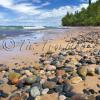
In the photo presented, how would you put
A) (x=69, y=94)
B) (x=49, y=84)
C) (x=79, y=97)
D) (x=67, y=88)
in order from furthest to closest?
(x=49, y=84), (x=67, y=88), (x=69, y=94), (x=79, y=97)

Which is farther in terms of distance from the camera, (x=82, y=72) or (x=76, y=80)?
(x=82, y=72)

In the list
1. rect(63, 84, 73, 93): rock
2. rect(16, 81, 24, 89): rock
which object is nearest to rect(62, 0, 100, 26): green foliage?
rect(16, 81, 24, 89): rock

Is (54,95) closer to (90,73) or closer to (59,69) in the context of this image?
(90,73)

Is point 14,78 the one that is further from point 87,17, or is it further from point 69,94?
point 87,17

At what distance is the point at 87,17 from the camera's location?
75938 mm

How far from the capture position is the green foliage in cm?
7019

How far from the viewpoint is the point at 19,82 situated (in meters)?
4.95

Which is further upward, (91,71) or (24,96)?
(91,71)

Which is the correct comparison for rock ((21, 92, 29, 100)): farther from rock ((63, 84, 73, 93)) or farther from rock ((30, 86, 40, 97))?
rock ((63, 84, 73, 93))

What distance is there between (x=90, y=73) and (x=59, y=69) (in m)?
0.89

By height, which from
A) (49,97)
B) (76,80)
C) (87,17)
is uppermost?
(87,17)

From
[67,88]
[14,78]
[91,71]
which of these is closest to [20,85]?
[14,78]

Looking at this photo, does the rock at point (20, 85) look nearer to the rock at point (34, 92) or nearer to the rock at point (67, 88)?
the rock at point (34, 92)

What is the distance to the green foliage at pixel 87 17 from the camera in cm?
7019
